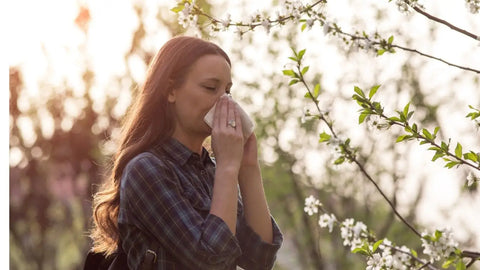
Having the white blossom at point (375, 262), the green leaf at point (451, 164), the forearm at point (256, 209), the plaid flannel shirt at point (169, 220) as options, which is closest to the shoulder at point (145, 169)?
the plaid flannel shirt at point (169, 220)

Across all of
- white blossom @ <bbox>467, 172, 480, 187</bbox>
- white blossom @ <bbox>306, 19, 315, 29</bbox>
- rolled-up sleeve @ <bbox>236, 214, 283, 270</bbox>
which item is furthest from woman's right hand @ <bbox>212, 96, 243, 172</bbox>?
white blossom @ <bbox>467, 172, 480, 187</bbox>

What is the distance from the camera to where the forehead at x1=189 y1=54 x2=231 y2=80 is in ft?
6.06

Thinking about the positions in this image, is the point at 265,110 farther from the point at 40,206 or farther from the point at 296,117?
the point at 40,206

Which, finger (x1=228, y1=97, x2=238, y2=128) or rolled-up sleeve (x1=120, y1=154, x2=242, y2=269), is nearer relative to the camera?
rolled-up sleeve (x1=120, y1=154, x2=242, y2=269)

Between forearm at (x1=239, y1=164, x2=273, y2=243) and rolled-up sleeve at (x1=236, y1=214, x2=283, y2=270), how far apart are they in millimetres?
19

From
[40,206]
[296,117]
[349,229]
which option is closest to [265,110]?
[296,117]

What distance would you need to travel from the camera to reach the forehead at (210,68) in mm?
1846

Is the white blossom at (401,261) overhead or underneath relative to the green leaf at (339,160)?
underneath

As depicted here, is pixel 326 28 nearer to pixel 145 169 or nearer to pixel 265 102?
pixel 145 169

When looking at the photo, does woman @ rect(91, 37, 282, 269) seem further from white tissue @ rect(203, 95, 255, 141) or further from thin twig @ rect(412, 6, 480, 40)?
thin twig @ rect(412, 6, 480, 40)

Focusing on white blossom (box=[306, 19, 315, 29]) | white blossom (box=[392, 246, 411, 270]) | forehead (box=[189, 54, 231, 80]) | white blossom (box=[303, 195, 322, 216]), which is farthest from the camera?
white blossom (box=[303, 195, 322, 216])

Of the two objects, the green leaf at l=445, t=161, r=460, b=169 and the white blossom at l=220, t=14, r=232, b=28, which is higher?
the white blossom at l=220, t=14, r=232, b=28

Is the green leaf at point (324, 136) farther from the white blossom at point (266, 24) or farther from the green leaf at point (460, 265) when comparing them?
the green leaf at point (460, 265)

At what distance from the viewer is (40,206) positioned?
9336 millimetres
